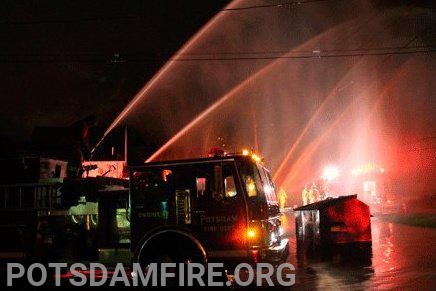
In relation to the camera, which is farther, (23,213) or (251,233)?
(23,213)

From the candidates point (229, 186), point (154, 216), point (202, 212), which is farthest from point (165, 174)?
point (229, 186)

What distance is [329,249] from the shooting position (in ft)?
43.7

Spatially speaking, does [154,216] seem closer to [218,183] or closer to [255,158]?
[218,183]

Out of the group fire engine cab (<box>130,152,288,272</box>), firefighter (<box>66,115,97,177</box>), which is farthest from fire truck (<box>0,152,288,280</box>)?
firefighter (<box>66,115,97,177</box>)

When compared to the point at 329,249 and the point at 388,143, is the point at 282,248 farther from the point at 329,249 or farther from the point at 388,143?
the point at 388,143

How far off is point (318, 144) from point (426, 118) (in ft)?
44.1

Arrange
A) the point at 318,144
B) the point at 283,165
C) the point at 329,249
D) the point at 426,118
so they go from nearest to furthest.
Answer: the point at 329,249 < the point at 426,118 < the point at 318,144 < the point at 283,165

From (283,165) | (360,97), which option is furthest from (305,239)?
(283,165)

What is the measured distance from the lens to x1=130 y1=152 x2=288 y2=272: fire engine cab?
7801 mm

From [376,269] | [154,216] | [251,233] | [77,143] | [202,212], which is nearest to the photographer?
[251,233]

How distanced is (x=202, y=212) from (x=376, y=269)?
17.0 feet

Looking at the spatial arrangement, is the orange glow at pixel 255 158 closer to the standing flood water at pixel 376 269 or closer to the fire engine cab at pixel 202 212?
the fire engine cab at pixel 202 212

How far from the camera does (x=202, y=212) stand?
315 inches

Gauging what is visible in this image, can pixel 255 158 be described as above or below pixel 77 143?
below
